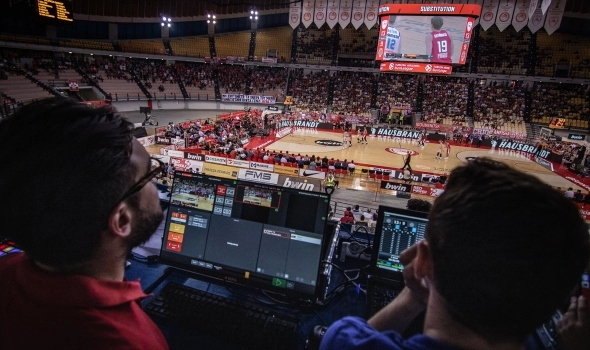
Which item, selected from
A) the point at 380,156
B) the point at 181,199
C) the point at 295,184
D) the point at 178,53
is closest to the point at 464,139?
the point at 380,156

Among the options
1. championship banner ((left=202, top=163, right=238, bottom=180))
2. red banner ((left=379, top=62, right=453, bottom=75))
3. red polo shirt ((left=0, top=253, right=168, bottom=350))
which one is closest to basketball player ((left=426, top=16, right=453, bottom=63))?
red banner ((left=379, top=62, right=453, bottom=75))

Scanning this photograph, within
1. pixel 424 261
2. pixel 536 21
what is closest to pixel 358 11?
pixel 536 21

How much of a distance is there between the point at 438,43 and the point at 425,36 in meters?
1.16

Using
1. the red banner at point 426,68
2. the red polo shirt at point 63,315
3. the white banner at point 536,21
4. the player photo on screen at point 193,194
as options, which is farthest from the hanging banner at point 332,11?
the red polo shirt at point 63,315

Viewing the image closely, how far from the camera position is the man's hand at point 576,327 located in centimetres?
150

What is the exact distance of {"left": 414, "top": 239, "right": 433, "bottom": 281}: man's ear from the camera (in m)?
1.23

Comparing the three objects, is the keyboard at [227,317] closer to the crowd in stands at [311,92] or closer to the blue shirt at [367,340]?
the blue shirt at [367,340]

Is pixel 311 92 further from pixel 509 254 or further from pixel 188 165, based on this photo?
pixel 509 254

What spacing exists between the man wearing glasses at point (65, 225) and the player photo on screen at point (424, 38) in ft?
96.1

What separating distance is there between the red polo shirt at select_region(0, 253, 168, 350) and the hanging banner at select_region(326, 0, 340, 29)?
32.2 m

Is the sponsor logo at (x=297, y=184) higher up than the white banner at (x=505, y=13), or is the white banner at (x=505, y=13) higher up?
the white banner at (x=505, y=13)

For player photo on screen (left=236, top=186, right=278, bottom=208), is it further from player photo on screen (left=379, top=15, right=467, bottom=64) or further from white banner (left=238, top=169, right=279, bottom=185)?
player photo on screen (left=379, top=15, right=467, bottom=64)

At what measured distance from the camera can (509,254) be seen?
99 cm

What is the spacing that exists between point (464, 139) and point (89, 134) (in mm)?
35791
